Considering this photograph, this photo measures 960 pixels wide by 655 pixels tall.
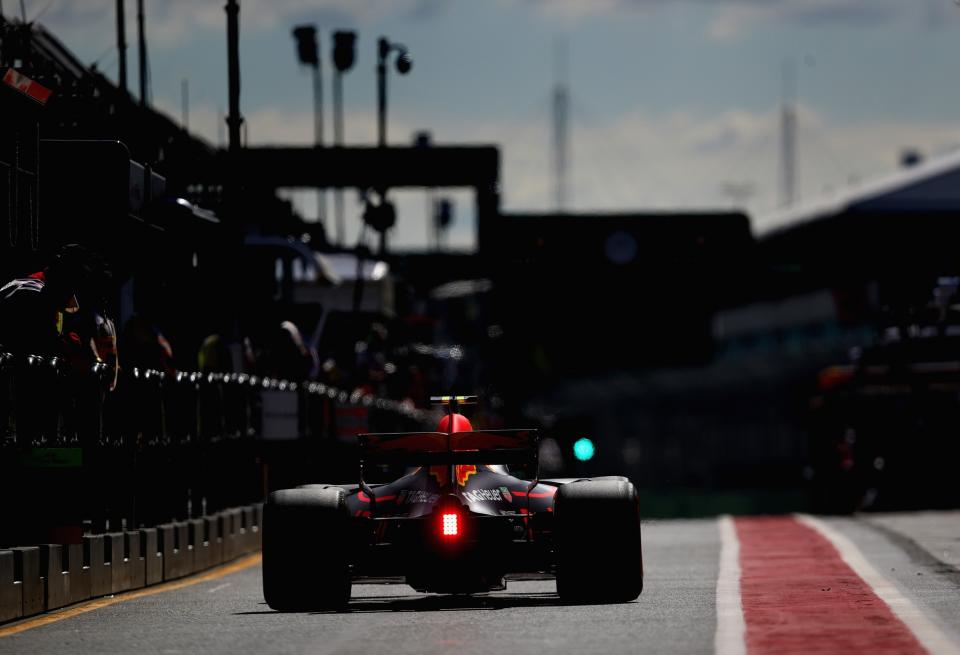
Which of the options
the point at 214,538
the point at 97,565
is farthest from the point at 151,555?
the point at 214,538

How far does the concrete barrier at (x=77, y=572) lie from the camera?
18469 millimetres

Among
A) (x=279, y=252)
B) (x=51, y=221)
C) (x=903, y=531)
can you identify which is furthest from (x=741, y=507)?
(x=51, y=221)

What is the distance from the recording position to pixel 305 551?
1611 centimetres

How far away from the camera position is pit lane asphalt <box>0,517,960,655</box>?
13016 mm

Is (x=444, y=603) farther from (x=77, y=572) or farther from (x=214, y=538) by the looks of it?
(x=214, y=538)

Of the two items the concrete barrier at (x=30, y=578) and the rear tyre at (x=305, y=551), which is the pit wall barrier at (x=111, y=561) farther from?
the rear tyre at (x=305, y=551)

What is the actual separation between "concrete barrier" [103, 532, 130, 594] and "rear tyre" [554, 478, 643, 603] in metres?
5.41

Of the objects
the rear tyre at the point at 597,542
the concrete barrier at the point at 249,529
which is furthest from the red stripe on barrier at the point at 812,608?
the concrete barrier at the point at 249,529

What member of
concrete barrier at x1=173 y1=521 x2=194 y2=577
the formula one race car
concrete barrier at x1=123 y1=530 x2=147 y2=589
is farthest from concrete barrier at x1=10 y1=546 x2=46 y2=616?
concrete barrier at x1=173 y1=521 x2=194 y2=577

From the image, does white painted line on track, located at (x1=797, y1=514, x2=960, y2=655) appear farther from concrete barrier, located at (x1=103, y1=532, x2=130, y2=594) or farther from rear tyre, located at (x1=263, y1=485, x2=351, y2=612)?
concrete barrier, located at (x1=103, y1=532, x2=130, y2=594)

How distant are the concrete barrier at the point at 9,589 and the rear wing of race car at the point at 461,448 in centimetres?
268

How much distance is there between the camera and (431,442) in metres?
16.6

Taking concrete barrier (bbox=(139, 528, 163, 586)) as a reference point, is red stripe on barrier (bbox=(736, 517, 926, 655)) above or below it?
below

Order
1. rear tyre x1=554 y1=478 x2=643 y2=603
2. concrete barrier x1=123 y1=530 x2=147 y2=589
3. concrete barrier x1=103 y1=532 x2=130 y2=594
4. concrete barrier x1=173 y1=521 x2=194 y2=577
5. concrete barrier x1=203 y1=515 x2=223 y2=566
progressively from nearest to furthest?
rear tyre x1=554 y1=478 x2=643 y2=603, concrete barrier x1=103 y1=532 x2=130 y2=594, concrete barrier x1=123 y1=530 x2=147 y2=589, concrete barrier x1=173 y1=521 x2=194 y2=577, concrete barrier x1=203 y1=515 x2=223 y2=566
